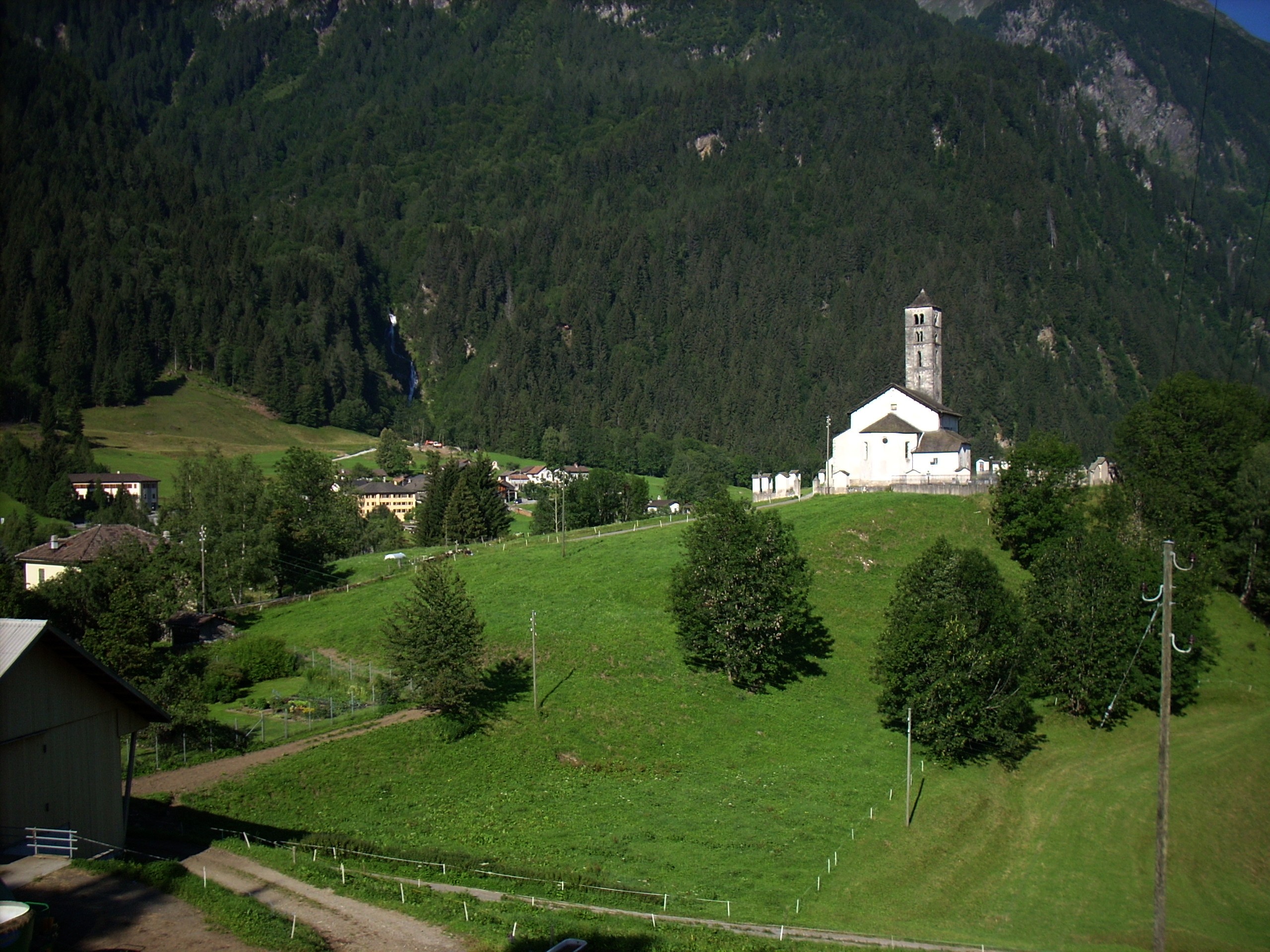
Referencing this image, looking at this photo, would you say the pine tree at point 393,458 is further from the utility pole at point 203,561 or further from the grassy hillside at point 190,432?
the utility pole at point 203,561

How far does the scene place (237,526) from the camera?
232 ft

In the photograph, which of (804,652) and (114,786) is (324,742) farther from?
(804,652)

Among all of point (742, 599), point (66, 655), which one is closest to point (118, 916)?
point (66, 655)

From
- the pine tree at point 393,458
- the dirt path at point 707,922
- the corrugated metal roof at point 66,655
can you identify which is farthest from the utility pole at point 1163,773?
the pine tree at point 393,458

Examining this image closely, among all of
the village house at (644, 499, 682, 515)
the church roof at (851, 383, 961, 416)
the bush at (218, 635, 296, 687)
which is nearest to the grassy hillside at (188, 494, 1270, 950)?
the bush at (218, 635, 296, 687)

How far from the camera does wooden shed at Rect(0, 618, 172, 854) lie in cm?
1905

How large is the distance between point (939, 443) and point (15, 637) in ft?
244

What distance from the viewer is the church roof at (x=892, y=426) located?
281 feet

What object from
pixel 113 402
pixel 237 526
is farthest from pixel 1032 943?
pixel 113 402

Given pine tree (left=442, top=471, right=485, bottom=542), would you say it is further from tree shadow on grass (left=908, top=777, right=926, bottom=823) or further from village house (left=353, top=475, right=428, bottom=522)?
tree shadow on grass (left=908, top=777, right=926, bottom=823)

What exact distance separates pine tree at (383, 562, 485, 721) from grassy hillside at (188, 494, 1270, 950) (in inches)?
59.1

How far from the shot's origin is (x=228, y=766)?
3722cm

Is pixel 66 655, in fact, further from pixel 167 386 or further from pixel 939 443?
pixel 167 386

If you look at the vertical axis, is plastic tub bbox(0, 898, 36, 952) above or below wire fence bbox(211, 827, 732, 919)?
above
